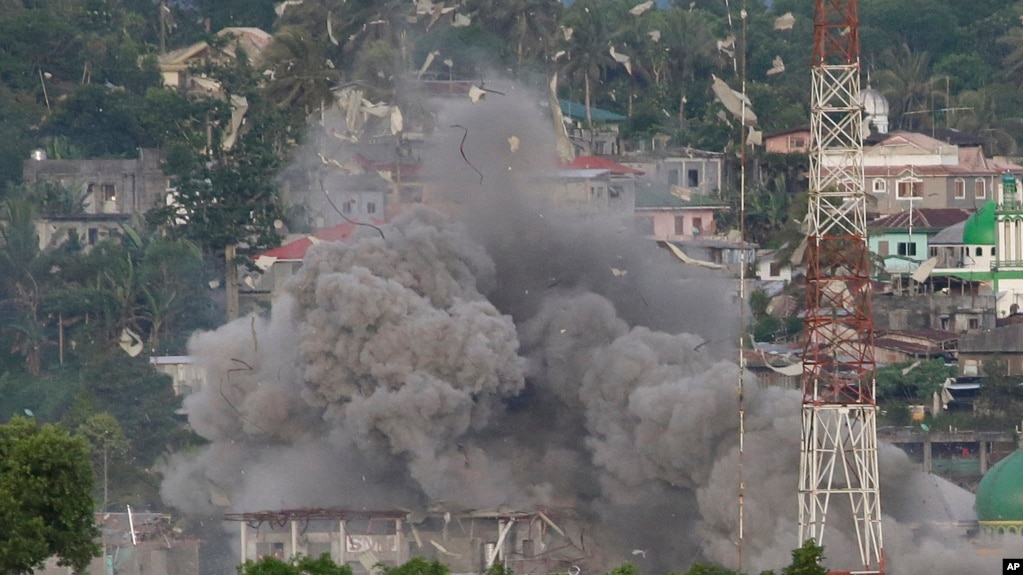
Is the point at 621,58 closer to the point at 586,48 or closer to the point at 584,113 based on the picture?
the point at 586,48

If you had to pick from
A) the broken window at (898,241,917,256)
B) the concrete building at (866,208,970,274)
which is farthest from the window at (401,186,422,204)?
the broken window at (898,241,917,256)

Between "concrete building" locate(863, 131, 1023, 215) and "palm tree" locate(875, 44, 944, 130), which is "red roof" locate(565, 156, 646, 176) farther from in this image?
"palm tree" locate(875, 44, 944, 130)

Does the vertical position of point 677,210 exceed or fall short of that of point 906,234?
it exceeds it

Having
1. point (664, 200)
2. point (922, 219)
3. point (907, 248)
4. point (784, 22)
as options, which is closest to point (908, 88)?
point (784, 22)

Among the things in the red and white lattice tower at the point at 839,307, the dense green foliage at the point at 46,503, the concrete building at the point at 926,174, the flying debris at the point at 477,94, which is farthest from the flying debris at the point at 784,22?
the dense green foliage at the point at 46,503

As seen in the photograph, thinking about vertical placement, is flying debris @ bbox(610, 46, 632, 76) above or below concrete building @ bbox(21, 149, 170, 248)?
above

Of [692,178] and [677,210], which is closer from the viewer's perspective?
Answer: [677,210]

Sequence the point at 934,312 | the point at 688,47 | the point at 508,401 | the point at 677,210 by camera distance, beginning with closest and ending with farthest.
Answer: the point at 508,401 → the point at 934,312 → the point at 677,210 → the point at 688,47
